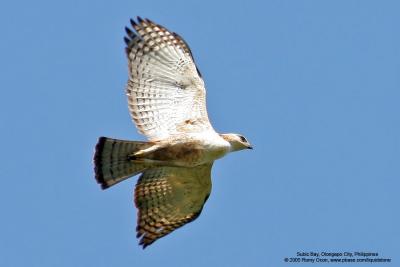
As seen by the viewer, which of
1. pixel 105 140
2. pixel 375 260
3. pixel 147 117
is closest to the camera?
pixel 105 140

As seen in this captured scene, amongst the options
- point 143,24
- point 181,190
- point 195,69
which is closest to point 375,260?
point 181,190

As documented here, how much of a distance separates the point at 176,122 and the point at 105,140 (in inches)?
57.7

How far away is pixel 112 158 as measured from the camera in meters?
12.8

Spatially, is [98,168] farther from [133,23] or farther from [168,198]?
[133,23]

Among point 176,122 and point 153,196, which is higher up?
point 176,122

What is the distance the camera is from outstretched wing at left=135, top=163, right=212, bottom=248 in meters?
13.5

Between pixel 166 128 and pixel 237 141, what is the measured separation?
1194mm

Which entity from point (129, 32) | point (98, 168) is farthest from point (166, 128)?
point (129, 32)

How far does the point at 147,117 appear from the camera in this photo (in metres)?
13.5

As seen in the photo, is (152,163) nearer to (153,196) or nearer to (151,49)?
(153,196)

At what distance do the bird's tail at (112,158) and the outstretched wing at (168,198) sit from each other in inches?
28.8

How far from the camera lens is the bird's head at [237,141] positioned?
13.2m

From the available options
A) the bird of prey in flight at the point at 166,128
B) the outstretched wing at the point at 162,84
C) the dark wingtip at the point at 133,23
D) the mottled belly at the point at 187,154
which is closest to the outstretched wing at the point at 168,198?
the bird of prey in flight at the point at 166,128

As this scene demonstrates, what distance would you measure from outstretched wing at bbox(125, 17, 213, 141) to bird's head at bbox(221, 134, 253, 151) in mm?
374
